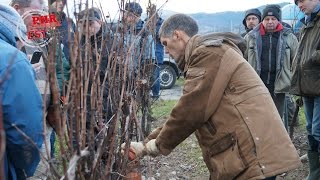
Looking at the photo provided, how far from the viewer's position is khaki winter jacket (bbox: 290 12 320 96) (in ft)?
11.9

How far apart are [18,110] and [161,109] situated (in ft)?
19.7

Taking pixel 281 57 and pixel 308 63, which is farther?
pixel 281 57

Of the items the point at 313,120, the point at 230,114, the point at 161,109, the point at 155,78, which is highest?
the point at 230,114

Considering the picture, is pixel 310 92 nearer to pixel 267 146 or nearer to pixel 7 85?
pixel 267 146

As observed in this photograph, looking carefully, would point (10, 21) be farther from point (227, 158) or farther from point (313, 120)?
point (313, 120)

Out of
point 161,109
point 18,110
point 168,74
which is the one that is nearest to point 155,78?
point 161,109

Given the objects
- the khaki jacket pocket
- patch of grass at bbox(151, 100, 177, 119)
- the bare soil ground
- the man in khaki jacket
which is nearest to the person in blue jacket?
the man in khaki jacket

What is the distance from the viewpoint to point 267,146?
2264 millimetres

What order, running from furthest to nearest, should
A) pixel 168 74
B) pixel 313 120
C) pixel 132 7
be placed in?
A: pixel 168 74, pixel 313 120, pixel 132 7

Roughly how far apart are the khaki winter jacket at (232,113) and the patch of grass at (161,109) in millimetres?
4263

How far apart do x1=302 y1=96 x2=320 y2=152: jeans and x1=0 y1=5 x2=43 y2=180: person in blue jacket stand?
2525mm

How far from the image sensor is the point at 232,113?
2266 millimetres

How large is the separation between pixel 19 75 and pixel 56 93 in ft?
0.99

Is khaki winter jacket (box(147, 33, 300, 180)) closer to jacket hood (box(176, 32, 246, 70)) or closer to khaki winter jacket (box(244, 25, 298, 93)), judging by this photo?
jacket hood (box(176, 32, 246, 70))
